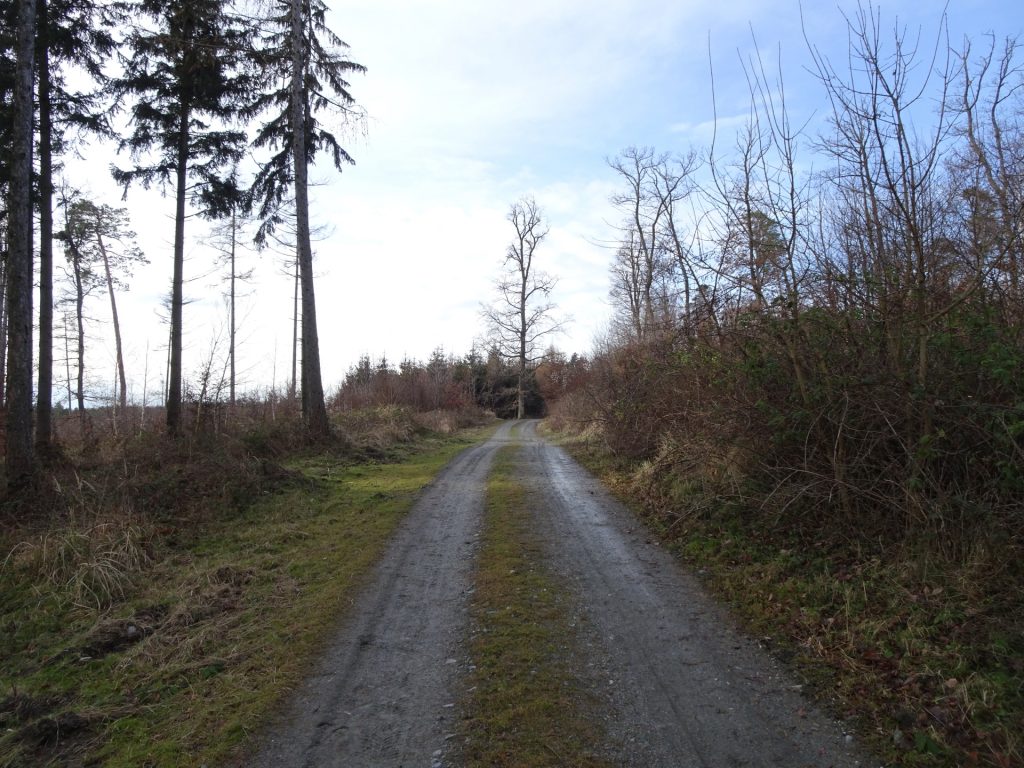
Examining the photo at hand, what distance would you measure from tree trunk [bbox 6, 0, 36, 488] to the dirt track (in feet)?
21.6

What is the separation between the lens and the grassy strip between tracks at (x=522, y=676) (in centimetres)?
313

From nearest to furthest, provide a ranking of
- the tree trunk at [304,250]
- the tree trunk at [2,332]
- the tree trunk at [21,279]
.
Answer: the tree trunk at [21,279], the tree trunk at [2,332], the tree trunk at [304,250]

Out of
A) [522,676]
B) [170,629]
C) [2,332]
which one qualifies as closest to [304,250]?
[2,332]

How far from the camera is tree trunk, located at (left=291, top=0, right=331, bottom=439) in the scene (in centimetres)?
1608

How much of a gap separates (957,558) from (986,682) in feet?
4.88

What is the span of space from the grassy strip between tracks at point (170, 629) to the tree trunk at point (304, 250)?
7149 millimetres

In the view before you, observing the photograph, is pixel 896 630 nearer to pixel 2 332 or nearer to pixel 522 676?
pixel 522 676

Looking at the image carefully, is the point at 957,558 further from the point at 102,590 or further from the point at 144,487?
the point at 144,487

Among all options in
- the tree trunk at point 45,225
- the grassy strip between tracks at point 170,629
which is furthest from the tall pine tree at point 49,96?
the grassy strip between tracks at point 170,629

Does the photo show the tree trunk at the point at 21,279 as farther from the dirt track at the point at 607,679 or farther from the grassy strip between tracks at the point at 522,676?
the grassy strip between tracks at the point at 522,676

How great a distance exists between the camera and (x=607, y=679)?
3.87m

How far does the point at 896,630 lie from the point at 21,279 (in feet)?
39.0

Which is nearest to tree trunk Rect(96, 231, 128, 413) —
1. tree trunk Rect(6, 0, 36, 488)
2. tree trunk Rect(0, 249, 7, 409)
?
tree trunk Rect(0, 249, 7, 409)

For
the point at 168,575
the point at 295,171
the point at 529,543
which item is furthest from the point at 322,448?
the point at 529,543
